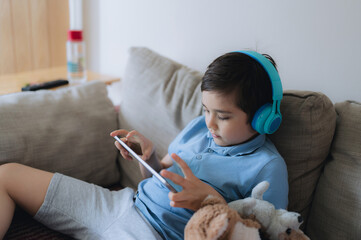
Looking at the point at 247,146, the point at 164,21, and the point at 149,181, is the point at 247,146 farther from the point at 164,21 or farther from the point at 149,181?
the point at 164,21

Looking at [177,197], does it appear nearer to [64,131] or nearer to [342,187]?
[342,187]

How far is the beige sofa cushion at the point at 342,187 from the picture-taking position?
37.5 inches

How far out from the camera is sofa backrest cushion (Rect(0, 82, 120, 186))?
116cm

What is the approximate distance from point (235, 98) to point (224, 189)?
0.86ft

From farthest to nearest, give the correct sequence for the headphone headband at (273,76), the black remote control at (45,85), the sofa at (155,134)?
1. the black remote control at (45,85)
2. the sofa at (155,134)
3. the headphone headband at (273,76)

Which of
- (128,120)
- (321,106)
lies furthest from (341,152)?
(128,120)

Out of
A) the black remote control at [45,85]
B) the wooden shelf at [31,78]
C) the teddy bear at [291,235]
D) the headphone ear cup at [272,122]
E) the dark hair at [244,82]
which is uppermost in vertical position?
the dark hair at [244,82]

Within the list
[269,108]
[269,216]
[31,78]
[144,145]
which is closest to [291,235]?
[269,216]

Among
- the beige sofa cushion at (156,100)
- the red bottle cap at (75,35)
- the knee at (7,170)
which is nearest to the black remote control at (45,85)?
the red bottle cap at (75,35)

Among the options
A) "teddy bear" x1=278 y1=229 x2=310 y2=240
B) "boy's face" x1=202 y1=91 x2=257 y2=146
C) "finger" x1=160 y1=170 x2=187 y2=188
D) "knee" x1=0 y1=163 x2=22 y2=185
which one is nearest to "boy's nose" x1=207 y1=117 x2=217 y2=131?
"boy's face" x1=202 y1=91 x2=257 y2=146

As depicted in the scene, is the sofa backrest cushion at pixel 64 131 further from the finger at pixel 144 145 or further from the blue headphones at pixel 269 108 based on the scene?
the blue headphones at pixel 269 108

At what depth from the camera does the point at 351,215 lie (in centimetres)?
95

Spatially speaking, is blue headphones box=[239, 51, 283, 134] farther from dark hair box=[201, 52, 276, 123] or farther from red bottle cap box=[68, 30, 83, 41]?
red bottle cap box=[68, 30, 83, 41]

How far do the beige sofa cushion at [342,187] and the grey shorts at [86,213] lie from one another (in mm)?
505
